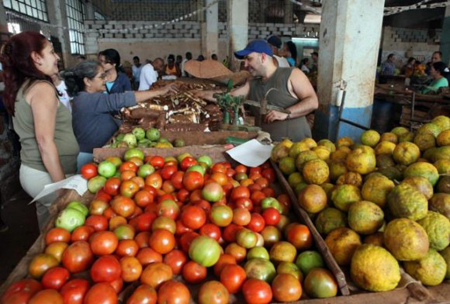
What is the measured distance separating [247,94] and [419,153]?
2260 mm

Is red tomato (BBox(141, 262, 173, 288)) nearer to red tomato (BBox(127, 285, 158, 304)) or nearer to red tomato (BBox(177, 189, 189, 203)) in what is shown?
red tomato (BBox(127, 285, 158, 304))

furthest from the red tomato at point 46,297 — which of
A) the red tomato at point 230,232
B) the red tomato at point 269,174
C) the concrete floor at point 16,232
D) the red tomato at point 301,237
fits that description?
the concrete floor at point 16,232

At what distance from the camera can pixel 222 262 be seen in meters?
1.25

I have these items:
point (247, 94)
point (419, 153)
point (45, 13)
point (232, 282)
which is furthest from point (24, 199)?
point (45, 13)

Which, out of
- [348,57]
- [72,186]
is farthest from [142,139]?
[348,57]

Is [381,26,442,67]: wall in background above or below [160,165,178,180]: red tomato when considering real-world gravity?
above

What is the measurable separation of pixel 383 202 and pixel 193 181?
3.02 feet

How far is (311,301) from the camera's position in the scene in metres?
1.04

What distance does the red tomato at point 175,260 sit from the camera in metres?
1.25

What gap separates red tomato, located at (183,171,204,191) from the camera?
5.71ft

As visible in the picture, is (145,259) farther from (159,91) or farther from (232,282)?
(159,91)

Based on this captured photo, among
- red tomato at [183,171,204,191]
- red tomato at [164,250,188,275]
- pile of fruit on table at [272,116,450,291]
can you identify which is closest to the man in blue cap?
pile of fruit on table at [272,116,450,291]

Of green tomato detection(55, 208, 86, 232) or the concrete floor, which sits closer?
green tomato detection(55, 208, 86, 232)

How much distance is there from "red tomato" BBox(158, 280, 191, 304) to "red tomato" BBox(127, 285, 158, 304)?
2 centimetres
